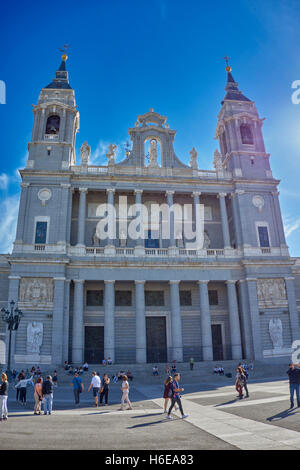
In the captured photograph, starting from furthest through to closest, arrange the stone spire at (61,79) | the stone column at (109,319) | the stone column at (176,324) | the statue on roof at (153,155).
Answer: the stone spire at (61,79)
the statue on roof at (153,155)
the stone column at (176,324)
the stone column at (109,319)

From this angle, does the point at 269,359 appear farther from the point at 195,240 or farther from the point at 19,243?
the point at 19,243

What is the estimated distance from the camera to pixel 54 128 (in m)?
38.7

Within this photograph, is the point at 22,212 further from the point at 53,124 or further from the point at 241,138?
the point at 241,138

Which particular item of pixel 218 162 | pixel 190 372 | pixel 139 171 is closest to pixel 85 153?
pixel 139 171

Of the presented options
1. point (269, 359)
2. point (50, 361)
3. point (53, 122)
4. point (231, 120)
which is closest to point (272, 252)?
point (269, 359)

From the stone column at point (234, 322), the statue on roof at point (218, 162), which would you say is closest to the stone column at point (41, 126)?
the statue on roof at point (218, 162)

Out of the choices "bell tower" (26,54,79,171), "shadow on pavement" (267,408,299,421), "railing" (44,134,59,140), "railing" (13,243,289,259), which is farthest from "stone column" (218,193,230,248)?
"shadow on pavement" (267,408,299,421)

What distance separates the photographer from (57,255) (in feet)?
105

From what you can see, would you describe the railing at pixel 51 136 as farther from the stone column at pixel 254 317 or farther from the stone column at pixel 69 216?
the stone column at pixel 254 317

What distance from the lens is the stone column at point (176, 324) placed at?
3138 cm

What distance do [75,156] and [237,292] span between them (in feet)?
81.4

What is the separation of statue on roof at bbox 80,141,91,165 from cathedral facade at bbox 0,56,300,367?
0.45 feet

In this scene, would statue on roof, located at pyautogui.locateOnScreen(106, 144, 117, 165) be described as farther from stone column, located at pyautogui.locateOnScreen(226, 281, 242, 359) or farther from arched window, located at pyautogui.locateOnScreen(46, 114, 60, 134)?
stone column, located at pyautogui.locateOnScreen(226, 281, 242, 359)

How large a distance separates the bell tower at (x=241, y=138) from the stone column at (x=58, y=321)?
22187mm
